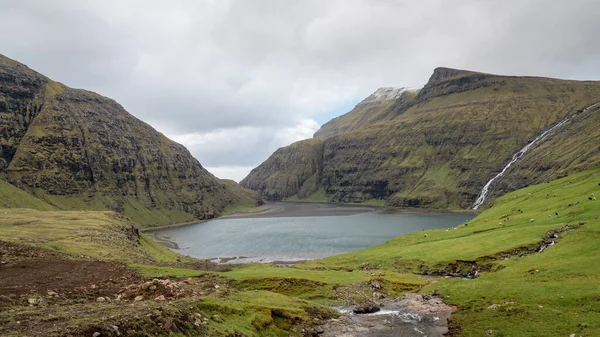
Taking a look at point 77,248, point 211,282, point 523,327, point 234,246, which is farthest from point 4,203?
point 523,327

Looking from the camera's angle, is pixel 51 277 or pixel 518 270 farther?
pixel 518 270

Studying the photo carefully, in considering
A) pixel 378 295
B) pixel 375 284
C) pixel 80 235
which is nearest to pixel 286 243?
pixel 80 235

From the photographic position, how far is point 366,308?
119 ft

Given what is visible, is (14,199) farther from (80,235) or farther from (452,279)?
(452,279)

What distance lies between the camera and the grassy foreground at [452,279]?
27.1 meters

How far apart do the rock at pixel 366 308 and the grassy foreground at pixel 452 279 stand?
2.99 m

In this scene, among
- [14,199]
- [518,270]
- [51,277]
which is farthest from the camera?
[14,199]

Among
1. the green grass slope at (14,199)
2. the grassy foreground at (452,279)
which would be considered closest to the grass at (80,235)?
the grassy foreground at (452,279)

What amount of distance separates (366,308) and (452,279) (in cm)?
1709

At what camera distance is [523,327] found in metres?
26.4

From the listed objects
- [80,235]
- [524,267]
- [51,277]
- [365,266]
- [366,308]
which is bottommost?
[365,266]

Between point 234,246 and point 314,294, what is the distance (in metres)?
108

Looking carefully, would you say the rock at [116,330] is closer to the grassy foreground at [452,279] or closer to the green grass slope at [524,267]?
the grassy foreground at [452,279]

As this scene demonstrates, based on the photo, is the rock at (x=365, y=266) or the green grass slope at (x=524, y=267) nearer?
the green grass slope at (x=524, y=267)
